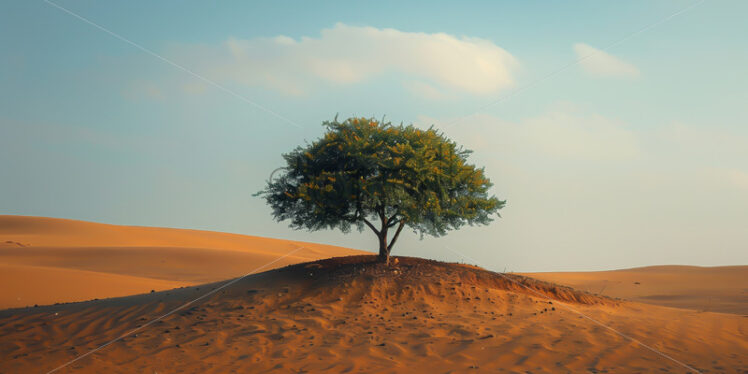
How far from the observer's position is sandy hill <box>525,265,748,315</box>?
23672 millimetres

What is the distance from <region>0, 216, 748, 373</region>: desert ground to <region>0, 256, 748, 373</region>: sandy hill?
0.15ft

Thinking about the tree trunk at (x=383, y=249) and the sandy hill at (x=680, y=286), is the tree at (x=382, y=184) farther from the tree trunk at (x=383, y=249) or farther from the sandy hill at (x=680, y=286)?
the sandy hill at (x=680, y=286)

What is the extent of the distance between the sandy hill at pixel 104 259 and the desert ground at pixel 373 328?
245 cm

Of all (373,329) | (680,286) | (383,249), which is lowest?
(373,329)

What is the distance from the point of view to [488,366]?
34.5 feet

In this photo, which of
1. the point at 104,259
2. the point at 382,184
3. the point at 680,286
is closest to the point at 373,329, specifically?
the point at 382,184

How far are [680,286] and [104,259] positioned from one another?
36238 millimetres

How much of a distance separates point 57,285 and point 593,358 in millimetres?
24052

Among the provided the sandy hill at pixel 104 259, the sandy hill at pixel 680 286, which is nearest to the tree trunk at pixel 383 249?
the sandy hill at pixel 680 286

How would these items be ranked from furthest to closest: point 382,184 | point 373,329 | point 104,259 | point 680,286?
1. point 104,259
2. point 680,286
3. point 382,184
4. point 373,329

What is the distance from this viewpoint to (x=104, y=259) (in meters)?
35.9

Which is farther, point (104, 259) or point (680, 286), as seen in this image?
point (104, 259)

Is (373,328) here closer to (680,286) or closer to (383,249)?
(383,249)

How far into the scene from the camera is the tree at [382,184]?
16781 millimetres
